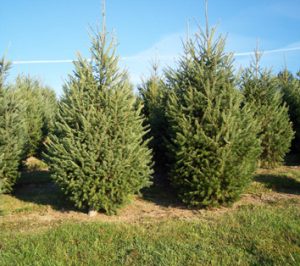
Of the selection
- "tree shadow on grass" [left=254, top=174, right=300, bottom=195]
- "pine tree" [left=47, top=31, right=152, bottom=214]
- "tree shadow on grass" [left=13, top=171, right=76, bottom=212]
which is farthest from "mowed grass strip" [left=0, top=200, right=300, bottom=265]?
"tree shadow on grass" [left=254, top=174, right=300, bottom=195]

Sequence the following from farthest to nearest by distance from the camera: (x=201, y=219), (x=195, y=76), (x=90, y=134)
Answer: (x=195, y=76), (x=90, y=134), (x=201, y=219)

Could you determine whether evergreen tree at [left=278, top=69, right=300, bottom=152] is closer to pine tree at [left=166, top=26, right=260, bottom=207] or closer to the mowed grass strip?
pine tree at [left=166, top=26, right=260, bottom=207]

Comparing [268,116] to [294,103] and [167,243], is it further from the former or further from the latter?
[167,243]

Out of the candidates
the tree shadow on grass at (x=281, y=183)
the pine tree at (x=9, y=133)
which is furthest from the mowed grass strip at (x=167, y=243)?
the pine tree at (x=9, y=133)

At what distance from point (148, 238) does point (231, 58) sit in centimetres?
498

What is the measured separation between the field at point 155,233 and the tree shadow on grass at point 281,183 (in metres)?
0.50

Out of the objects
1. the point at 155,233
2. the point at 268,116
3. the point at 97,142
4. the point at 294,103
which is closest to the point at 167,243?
the point at 155,233

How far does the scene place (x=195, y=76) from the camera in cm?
805

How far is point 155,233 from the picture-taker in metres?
5.66

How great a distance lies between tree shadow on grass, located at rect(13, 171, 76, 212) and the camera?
8.12m

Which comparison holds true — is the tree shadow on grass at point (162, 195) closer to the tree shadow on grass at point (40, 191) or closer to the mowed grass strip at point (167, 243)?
the mowed grass strip at point (167, 243)

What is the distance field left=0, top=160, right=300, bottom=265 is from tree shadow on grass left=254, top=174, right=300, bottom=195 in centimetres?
50

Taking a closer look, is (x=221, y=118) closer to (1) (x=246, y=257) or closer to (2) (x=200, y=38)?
(2) (x=200, y=38)

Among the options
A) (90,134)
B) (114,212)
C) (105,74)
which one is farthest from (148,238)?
(105,74)
